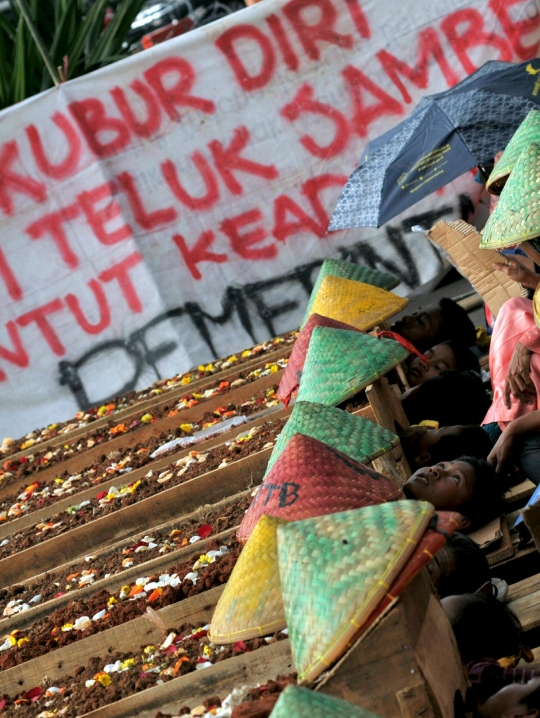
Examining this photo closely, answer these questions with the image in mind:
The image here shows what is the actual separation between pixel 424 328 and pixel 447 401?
1.13 metres

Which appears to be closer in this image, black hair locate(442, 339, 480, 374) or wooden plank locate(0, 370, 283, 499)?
black hair locate(442, 339, 480, 374)

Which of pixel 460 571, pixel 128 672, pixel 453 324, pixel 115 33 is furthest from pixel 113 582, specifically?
pixel 115 33

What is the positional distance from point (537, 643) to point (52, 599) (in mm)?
2103

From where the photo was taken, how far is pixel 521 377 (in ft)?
11.9

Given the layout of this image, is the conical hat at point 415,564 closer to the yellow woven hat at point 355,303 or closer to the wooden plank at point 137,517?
the wooden plank at point 137,517

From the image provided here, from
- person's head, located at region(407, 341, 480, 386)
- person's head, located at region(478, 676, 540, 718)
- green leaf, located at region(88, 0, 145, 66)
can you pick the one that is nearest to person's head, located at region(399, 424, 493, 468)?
person's head, located at region(407, 341, 480, 386)

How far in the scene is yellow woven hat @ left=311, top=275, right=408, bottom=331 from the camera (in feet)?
15.8

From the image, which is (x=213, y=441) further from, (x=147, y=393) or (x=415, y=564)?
(x=415, y=564)

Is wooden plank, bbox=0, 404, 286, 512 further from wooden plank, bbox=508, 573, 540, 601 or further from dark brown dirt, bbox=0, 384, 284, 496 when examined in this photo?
wooden plank, bbox=508, 573, 540, 601

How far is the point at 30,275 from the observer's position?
7938mm

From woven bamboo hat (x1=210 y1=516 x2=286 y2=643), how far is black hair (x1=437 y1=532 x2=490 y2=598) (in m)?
0.61

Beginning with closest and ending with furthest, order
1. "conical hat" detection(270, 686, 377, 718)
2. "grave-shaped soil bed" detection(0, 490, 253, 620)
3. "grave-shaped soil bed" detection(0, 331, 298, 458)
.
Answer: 1. "conical hat" detection(270, 686, 377, 718)
2. "grave-shaped soil bed" detection(0, 490, 253, 620)
3. "grave-shaped soil bed" detection(0, 331, 298, 458)

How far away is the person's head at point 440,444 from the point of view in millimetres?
3678

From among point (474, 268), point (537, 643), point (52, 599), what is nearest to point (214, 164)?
point (474, 268)
